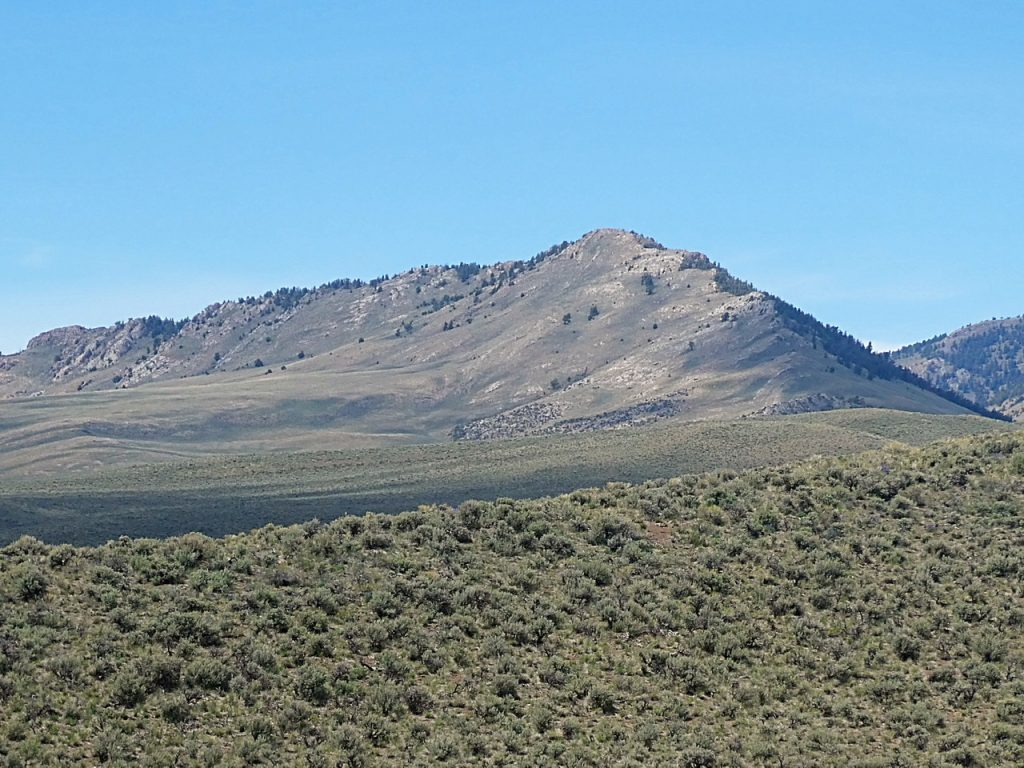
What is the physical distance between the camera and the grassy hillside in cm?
12006

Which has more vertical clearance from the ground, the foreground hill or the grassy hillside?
the grassy hillside

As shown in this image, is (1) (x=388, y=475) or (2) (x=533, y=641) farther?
(1) (x=388, y=475)

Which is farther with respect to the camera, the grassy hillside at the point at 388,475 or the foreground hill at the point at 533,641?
the grassy hillside at the point at 388,475

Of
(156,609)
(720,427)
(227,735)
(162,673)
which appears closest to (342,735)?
(227,735)

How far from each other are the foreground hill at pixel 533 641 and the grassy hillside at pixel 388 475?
58.5 meters

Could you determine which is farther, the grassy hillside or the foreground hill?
the grassy hillside

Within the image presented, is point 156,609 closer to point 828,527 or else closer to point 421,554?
point 421,554

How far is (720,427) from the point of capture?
17600 centimetres

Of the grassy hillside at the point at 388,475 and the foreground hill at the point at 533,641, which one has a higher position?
the grassy hillside at the point at 388,475

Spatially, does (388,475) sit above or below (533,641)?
above

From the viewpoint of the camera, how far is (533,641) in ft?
148

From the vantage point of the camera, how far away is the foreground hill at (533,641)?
37.4 metres

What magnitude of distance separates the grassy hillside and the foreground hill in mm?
58463

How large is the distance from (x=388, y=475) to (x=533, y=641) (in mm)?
118702
